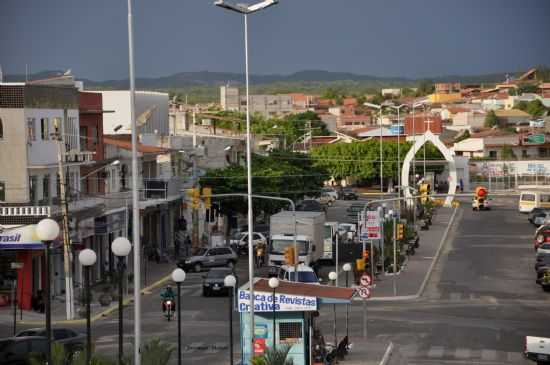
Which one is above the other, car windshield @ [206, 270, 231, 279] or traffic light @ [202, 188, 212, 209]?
traffic light @ [202, 188, 212, 209]

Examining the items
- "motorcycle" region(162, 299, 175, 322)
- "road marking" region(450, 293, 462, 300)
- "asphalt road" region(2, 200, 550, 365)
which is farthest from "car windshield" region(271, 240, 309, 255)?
"motorcycle" region(162, 299, 175, 322)

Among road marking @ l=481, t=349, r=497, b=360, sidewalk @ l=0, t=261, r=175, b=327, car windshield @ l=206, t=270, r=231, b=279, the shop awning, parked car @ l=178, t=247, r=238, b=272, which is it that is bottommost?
sidewalk @ l=0, t=261, r=175, b=327

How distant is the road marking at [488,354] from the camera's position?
37.4 m

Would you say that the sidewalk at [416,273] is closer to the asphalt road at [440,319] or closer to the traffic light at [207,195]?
the asphalt road at [440,319]

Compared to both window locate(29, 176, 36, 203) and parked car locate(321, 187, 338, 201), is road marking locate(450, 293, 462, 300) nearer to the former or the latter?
window locate(29, 176, 36, 203)

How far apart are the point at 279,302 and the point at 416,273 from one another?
3102 centimetres

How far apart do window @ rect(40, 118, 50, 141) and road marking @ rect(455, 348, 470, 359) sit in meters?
24.0

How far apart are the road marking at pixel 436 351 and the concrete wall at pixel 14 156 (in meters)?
21.2

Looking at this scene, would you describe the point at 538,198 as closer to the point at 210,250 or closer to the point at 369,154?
the point at 369,154

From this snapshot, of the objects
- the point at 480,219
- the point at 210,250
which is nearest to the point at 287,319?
the point at 210,250

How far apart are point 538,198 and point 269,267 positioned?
47.7 metres

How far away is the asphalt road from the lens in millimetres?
38812

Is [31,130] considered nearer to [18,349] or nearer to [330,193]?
[18,349]

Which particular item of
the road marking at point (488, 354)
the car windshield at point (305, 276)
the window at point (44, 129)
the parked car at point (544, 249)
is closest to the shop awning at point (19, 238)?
the window at point (44, 129)
